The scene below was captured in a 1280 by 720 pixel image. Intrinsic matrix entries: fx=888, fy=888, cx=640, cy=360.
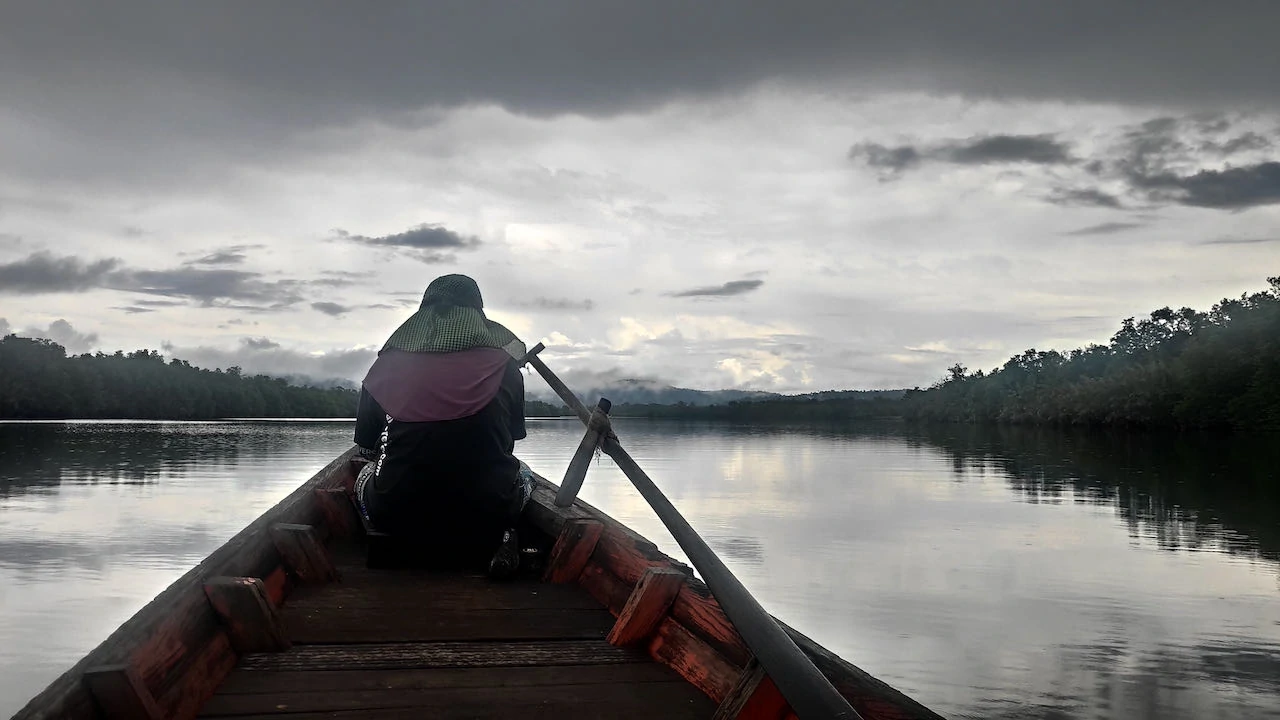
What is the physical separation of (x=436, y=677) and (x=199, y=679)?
0.79 m

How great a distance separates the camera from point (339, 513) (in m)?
6.80

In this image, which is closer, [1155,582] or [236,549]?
[236,549]

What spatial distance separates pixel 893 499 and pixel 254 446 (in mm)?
37296

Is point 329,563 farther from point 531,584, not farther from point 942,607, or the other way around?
point 942,607

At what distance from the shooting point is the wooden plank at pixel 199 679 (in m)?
2.68

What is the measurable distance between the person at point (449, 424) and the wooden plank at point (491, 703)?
5.80 ft

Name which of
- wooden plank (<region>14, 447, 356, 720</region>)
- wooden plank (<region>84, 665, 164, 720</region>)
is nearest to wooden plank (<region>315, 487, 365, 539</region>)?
wooden plank (<region>14, 447, 356, 720</region>)

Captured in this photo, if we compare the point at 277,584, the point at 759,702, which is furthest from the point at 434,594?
the point at 759,702

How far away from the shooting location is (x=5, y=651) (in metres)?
8.84

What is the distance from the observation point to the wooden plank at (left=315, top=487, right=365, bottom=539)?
21.8 ft

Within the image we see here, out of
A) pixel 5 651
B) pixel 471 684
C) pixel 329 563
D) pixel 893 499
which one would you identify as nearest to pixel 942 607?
pixel 329 563

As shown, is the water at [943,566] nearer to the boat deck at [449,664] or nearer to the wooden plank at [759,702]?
the boat deck at [449,664]

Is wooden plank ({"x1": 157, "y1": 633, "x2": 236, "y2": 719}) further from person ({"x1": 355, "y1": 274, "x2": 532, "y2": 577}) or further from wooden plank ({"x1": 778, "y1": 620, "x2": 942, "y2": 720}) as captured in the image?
wooden plank ({"x1": 778, "y1": 620, "x2": 942, "y2": 720})

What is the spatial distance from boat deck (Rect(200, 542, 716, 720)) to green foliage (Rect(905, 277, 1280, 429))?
73.5 metres
